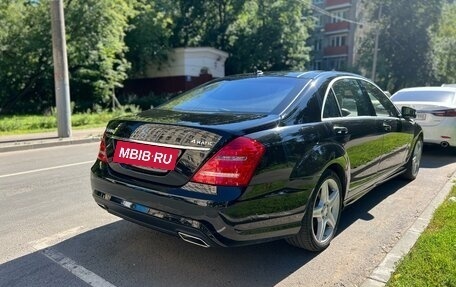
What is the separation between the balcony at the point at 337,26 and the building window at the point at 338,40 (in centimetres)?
106

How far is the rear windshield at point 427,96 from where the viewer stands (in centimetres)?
867

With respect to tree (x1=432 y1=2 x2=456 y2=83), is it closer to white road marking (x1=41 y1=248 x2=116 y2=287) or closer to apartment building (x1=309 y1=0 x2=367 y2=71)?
apartment building (x1=309 y1=0 x2=367 y2=71)

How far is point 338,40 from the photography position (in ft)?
165

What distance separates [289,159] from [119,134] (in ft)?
4.84

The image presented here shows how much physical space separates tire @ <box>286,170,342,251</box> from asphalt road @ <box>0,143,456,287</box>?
0.45 feet

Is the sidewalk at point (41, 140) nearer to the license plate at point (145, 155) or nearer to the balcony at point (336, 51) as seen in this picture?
the license plate at point (145, 155)

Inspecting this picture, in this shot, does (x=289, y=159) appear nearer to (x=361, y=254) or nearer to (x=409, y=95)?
(x=361, y=254)

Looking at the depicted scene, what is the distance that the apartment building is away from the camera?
48344 millimetres

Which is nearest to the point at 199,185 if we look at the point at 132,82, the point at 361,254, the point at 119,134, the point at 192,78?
the point at 119,134

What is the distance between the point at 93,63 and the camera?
21172mm

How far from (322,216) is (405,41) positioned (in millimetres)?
39378

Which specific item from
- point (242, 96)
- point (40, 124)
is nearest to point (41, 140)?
point (40, 124)

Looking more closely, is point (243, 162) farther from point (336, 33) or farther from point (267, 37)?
point (336, 33)

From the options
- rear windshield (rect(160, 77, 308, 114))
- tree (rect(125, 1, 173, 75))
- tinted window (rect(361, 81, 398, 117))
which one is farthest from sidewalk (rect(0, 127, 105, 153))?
tree (rect(125, 1, 173, 75))
